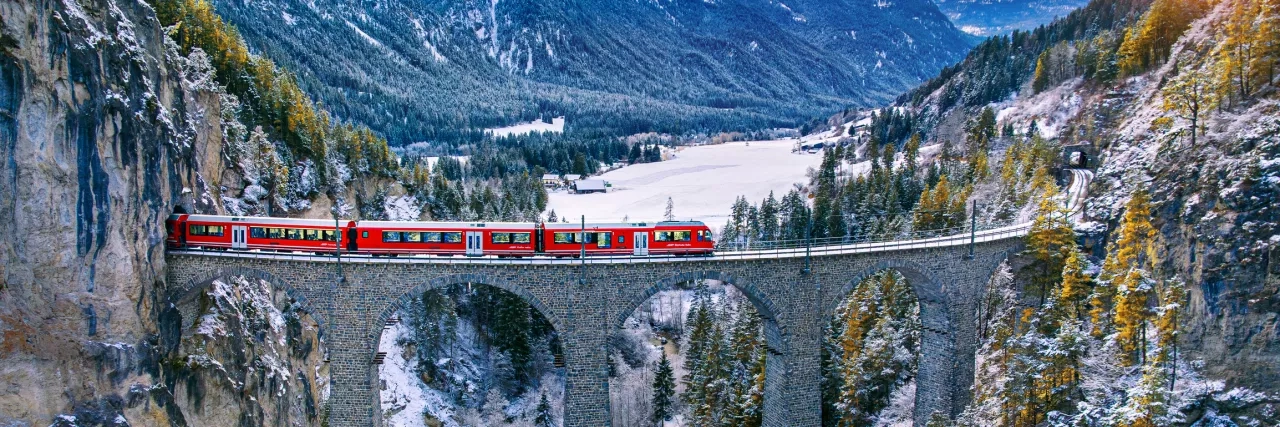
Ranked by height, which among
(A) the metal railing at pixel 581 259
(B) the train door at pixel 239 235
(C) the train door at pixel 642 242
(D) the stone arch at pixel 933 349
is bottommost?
(D) the stone arch at pixel 933 349

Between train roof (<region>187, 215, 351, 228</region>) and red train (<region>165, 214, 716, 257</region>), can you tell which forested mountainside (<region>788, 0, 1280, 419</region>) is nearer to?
red train (<region>165, 214, 716, 257</region>)

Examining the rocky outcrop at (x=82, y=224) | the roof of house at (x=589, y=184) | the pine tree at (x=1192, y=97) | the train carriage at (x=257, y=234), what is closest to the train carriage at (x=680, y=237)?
the train carriage at (x=257, y=234)

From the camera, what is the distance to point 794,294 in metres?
44.4

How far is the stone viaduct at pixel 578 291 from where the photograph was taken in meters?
42.1

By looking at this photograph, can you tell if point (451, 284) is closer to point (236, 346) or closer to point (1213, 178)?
point (236, 346)

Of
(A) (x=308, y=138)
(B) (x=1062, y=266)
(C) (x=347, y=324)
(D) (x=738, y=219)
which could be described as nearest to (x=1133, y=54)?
(B) (x=1062, y=266)

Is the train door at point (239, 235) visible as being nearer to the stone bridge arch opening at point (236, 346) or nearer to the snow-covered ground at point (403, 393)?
the stone bridge arch opening at point (236, 346)

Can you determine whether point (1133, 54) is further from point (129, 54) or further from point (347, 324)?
point (129, 54)

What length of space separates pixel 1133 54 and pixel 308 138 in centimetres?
8417

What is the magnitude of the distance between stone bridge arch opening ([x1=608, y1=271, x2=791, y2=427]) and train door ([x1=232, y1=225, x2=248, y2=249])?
22.1m

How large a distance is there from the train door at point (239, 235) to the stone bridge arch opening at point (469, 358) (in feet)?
91.3

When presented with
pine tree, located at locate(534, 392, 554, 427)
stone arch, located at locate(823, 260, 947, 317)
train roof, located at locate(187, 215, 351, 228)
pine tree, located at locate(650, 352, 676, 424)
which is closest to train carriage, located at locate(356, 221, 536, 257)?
train roof, located at locate(187, 215, 351, 228)

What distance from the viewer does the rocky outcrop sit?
117ft

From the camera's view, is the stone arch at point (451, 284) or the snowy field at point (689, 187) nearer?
the stone arch at point (451, 284)
